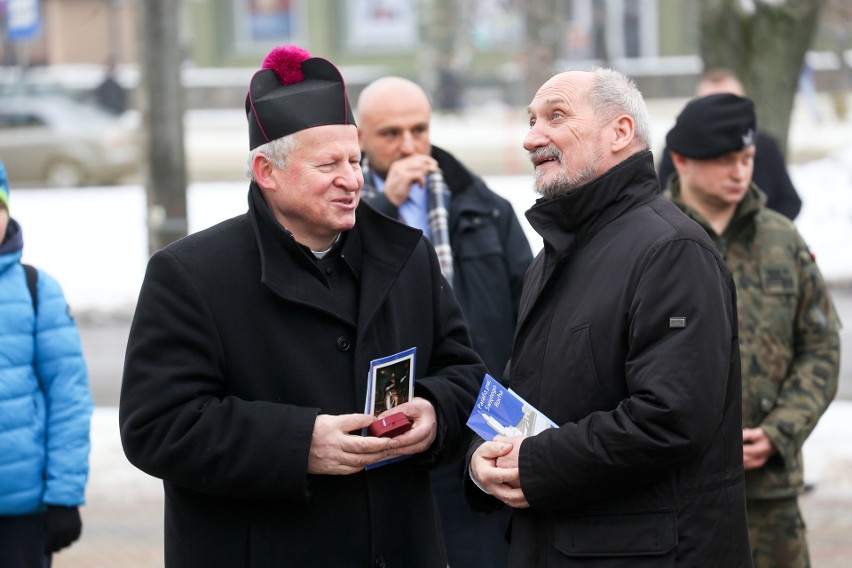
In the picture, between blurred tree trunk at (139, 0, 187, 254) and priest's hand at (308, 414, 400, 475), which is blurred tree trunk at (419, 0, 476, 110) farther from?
priest's hand at (308, 414, 400, 475)

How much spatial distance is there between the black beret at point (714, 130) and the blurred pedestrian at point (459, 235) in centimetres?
73

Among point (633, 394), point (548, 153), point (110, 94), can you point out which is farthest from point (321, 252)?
point (110, 94)

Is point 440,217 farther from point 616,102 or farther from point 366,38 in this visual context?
point 366,38

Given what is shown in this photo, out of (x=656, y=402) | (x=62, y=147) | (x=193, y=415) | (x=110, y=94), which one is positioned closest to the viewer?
(x=656, y=402)

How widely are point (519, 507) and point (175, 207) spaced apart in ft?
32.0

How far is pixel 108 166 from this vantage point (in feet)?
79.3

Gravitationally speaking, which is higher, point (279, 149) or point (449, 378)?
point (279, 149)

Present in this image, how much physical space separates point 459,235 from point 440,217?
0.10 m

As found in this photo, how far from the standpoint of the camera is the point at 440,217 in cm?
482

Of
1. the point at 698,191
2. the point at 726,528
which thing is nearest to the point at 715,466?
the point at 726,528

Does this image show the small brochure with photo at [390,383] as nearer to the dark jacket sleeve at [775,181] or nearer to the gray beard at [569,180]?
the gray beard at [569,180]

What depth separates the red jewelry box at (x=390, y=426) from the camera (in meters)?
3.21

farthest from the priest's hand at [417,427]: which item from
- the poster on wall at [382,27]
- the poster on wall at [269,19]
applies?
the poster on wall at [269,19]

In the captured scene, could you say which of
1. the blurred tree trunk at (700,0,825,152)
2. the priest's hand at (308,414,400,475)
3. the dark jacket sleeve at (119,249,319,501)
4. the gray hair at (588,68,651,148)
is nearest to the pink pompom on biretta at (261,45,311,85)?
the dark jacket sleeve at (119,249,319,501)
